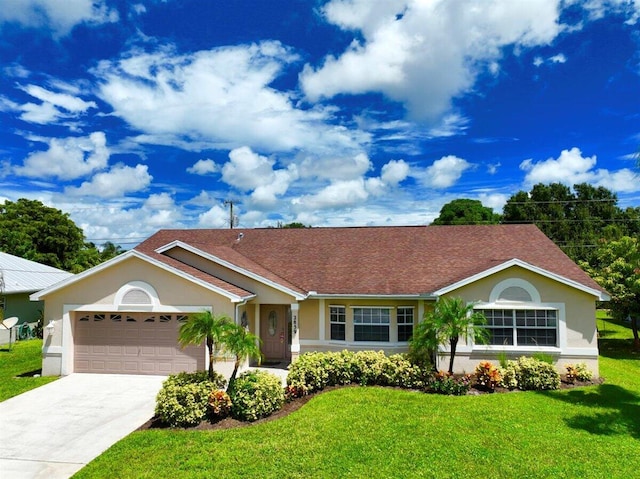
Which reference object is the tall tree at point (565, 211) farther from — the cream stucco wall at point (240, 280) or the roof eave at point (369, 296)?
the cream stucco wall at point (240, 280)

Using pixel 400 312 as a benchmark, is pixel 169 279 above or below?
above

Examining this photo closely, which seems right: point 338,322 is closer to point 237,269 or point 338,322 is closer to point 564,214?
point 237,269

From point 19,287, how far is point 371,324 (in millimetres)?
20920

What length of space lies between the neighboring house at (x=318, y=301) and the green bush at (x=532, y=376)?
1419mm

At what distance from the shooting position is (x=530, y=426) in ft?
34.6

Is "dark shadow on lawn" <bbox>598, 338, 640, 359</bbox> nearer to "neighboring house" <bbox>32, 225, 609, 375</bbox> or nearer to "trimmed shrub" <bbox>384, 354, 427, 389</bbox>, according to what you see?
"neighboring house" <bbox>32, 225, 609, 375</bbox>

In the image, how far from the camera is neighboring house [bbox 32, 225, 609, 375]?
1536cm

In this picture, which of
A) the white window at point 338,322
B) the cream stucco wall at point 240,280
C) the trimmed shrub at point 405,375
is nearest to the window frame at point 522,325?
the trimmed shrub at point 405,375

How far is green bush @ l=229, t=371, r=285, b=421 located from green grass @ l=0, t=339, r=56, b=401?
7824 millimetres

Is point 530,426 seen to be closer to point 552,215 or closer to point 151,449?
point 151,449

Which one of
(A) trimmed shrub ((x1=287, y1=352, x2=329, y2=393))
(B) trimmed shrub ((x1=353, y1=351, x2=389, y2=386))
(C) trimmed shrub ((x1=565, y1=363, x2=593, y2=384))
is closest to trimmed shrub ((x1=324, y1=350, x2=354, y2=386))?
(A) trimmed shrub ((x1=287, y1=352, x2=329, y2=393))

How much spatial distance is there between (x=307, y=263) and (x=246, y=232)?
222 inches

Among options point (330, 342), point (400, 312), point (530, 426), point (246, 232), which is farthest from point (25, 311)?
point (530, 426)

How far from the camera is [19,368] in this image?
17234 mm
